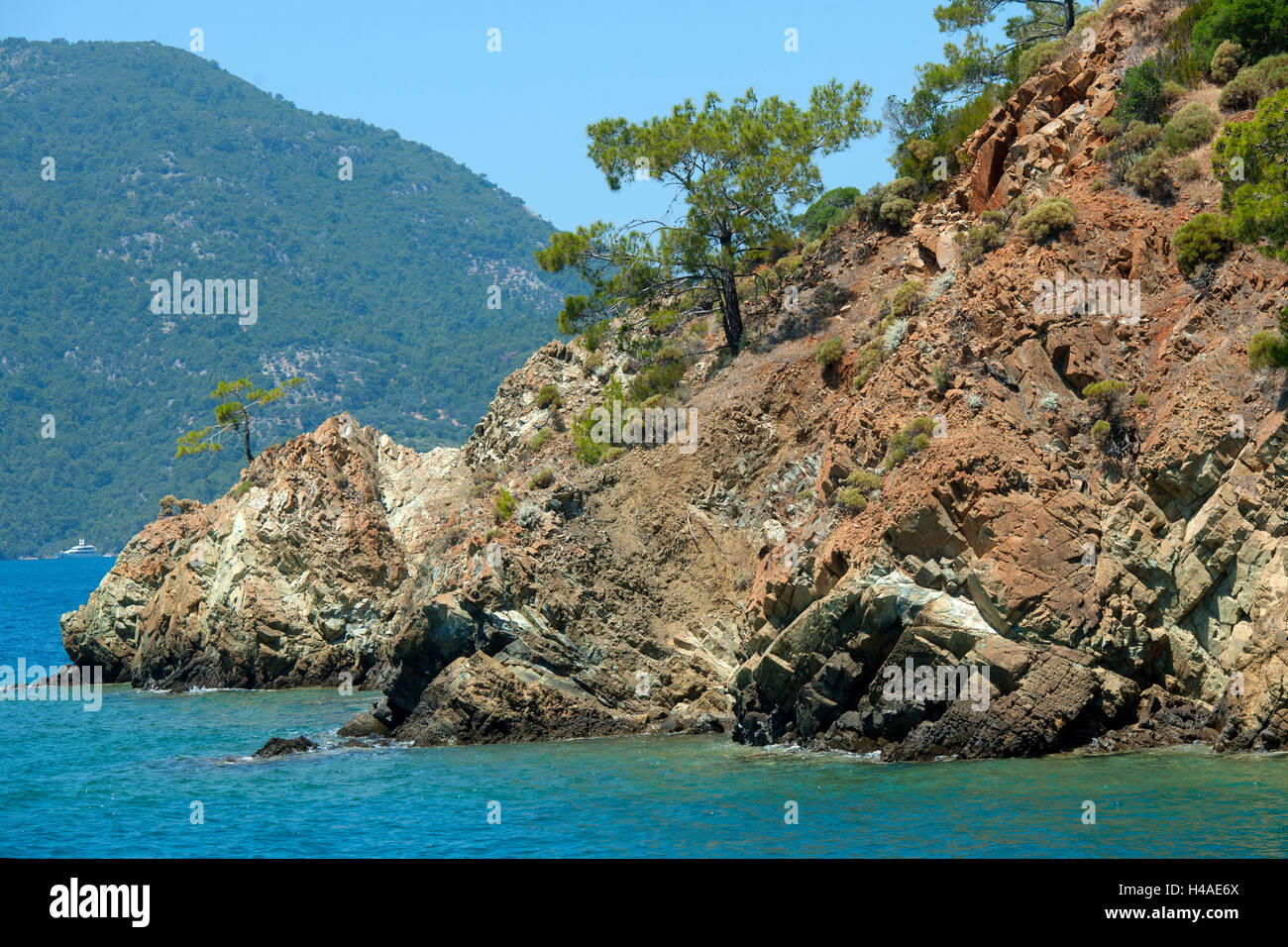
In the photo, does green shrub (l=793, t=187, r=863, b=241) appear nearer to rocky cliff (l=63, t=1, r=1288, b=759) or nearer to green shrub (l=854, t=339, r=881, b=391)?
rocky cliff (l=63, t=1, r=1288, b=759)

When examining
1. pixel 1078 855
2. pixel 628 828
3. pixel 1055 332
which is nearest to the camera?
pixel 1078 855

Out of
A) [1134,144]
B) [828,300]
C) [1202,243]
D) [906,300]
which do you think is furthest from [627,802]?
[1134,144]

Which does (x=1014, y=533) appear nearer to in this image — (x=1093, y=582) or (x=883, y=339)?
(x=1093, y=582)

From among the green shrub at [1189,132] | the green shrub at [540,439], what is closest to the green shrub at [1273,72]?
the green shrub at [1189,132]

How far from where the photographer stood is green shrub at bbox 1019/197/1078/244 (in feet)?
108

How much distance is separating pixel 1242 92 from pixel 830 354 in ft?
43.5

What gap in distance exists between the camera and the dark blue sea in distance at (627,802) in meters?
20.4

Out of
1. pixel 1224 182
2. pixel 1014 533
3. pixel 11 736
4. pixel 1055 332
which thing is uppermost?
pixel 1224 182

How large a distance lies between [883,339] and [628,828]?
60.7ft

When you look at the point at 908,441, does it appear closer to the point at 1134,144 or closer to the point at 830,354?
the point at 830,354

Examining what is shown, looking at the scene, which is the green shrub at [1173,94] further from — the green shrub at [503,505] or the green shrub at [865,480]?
the green shrub at [503,505]

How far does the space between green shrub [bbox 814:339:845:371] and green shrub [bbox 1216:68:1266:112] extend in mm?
12434
